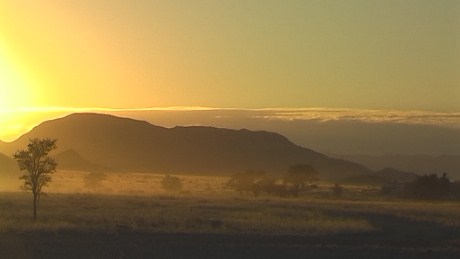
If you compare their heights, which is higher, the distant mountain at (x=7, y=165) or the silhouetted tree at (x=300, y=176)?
the distant mountain at (x=7, y=165)

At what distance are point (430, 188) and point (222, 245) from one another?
73.3 metres

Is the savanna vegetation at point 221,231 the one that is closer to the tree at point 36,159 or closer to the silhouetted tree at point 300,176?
the tree at point 36,159

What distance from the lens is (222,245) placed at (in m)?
34.8

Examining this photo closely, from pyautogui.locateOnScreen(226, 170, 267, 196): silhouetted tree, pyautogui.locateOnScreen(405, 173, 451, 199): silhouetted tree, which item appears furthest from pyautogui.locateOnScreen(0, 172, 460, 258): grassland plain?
pyautogui.locateOnScreen(226, 170, 267, 196): silhouetted tree

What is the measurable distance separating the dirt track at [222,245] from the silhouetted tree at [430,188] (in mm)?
Result: 61274

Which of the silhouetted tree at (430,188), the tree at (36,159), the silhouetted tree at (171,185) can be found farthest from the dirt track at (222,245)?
the silhouetted tree at (171,185)

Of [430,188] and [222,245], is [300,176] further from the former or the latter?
[222,245]

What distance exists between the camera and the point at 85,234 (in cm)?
3916

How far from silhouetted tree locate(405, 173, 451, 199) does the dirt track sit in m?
61.3

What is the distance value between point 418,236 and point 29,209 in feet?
87.9

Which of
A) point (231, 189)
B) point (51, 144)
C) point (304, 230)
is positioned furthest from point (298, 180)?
point (304, 230)

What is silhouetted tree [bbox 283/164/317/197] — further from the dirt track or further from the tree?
the dirt track

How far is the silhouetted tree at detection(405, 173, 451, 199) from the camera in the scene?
102938mm

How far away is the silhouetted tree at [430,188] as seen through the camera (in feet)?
338
